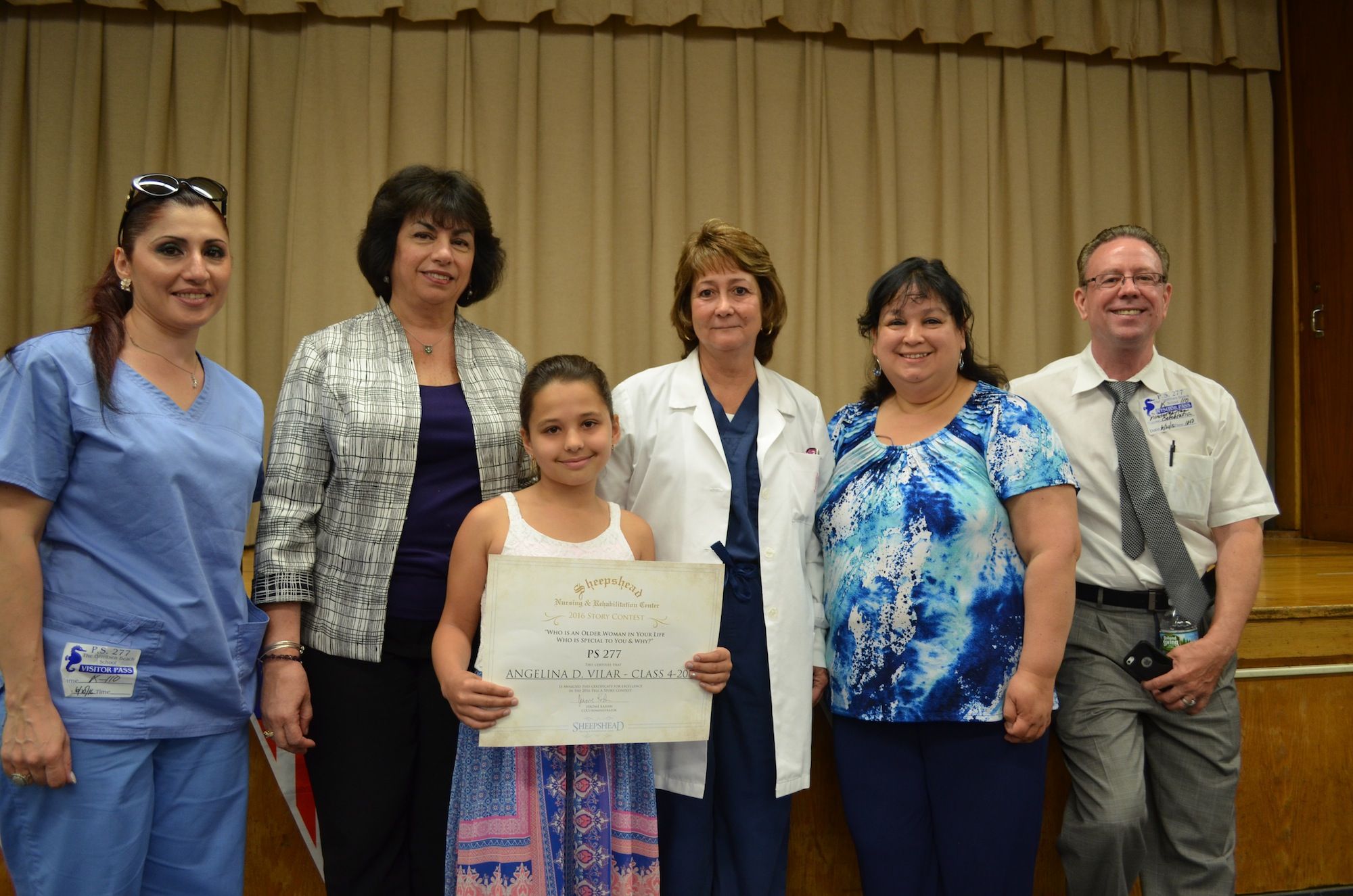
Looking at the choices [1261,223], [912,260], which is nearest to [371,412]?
[912,260]

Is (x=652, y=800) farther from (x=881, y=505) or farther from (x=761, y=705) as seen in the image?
(x=881, y=505)

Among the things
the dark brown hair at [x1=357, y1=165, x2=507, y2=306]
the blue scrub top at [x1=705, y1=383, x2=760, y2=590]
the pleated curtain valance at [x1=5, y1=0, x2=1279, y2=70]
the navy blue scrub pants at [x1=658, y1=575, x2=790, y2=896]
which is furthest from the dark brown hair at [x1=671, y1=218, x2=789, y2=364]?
the pleated curtain valance at [x1=5, y1=0, x2=1279, y2=70]

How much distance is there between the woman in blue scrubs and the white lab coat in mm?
724

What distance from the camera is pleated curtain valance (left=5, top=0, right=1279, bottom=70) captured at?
4.39 meters

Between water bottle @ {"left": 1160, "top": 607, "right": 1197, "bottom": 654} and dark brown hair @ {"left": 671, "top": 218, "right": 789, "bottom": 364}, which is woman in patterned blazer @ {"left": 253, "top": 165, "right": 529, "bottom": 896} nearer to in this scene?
dark brown hair @ {"left": 671, "top": 218, "right": 789, "bottom": 364}

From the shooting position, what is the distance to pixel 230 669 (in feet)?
4.85

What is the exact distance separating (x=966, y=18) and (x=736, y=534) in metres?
4.17

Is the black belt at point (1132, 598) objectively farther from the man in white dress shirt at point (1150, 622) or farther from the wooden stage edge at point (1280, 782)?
the wooden stage edge at point (1280, 782)

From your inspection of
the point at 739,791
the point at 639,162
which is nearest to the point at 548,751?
the point at 739,791

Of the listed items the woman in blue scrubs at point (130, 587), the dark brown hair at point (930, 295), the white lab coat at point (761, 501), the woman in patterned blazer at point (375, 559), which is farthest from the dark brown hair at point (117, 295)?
the dark brown hair at point (930, 295)

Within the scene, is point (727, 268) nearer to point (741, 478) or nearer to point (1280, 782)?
point (741, 478)

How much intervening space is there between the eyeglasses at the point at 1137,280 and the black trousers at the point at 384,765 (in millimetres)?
1620

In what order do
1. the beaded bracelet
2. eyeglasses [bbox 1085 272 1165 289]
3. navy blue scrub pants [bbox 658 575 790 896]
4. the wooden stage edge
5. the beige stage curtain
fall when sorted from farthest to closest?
the beige stage curtain < the wooden stage edge < eyeglasses [bbox 1085 272 1165 289] < navy blue scrub pants [bbox 658 575 790 896] < the beaded bracelet

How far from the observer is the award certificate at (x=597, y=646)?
1467 millimetres
